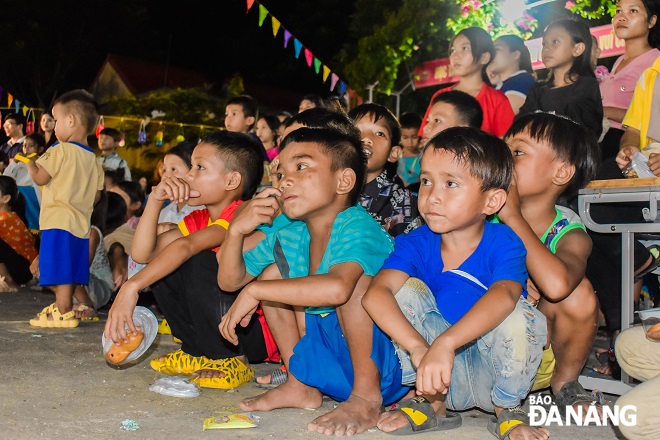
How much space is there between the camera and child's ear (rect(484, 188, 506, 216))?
2.62m

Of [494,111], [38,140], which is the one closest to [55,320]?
[494,111]

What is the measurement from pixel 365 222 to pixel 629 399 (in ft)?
3.47

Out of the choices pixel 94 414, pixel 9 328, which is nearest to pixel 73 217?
pixel 9 328

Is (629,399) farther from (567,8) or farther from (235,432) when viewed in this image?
(567,8)

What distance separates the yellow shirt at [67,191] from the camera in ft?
16.5

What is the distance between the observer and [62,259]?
4.93m

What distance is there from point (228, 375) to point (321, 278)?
836 millimetres

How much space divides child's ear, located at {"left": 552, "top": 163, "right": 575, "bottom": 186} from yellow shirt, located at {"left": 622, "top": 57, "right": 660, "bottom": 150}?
41.9 inches

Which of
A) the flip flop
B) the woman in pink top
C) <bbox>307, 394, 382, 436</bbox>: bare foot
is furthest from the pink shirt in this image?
<bbox>307, 394, 382, 436</bbox>: bare foot

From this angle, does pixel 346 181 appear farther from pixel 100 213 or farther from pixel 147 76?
pixel 147 76

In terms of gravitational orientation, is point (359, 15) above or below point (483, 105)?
above

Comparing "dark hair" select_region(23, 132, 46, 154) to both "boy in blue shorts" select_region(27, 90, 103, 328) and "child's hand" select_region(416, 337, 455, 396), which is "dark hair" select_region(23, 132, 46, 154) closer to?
"boy in blue shorts" select_region(27, 90, 103, 328)

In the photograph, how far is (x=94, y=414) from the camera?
2643 millimetres

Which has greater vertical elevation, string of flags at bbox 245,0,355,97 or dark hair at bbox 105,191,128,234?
string of flags at bbox 245,0,355,97
